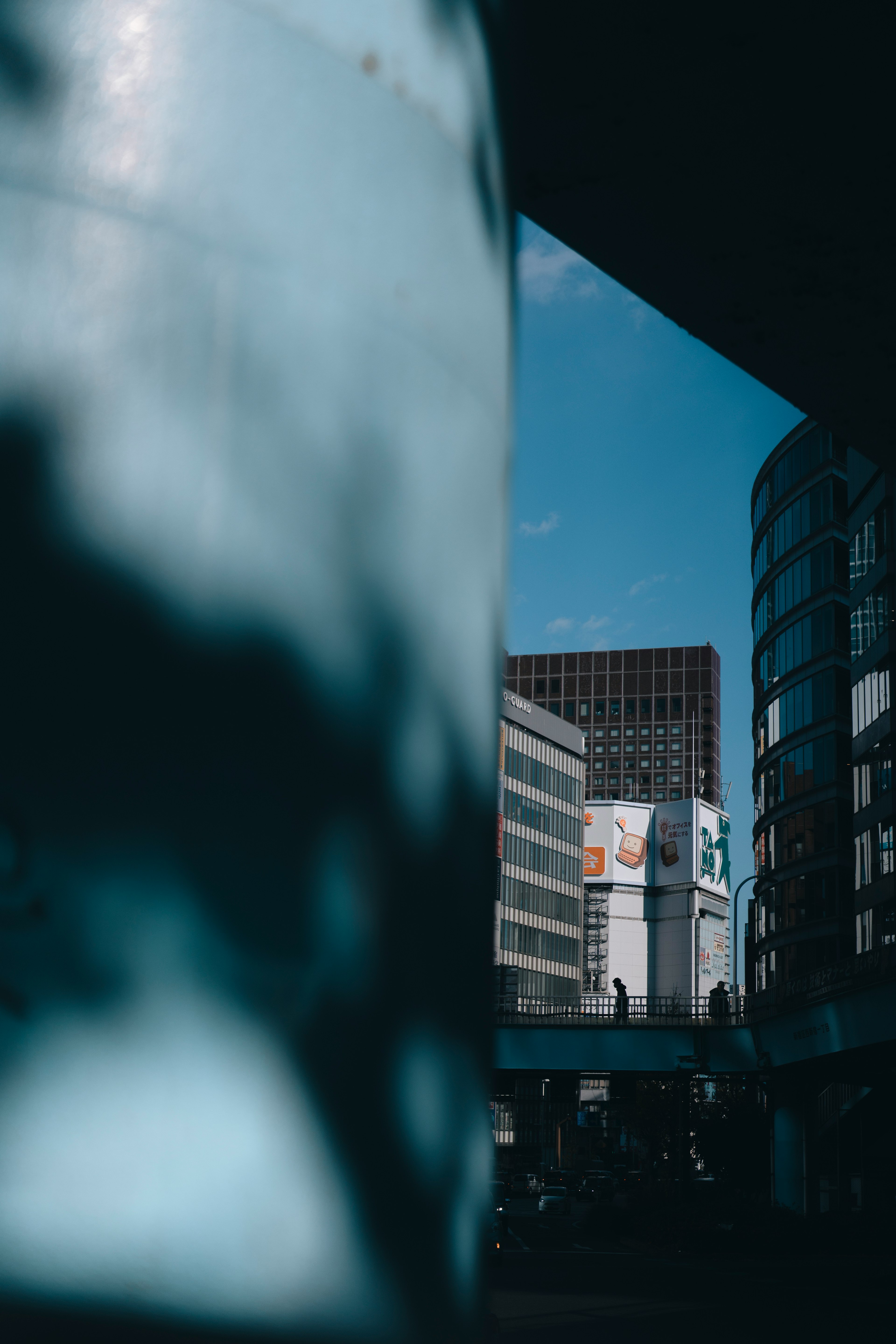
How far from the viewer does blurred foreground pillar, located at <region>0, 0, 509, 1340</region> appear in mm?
2258

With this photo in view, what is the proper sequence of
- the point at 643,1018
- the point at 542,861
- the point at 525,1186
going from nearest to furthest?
the point at 643,1018
the point at 525,1186
the point at 542,861

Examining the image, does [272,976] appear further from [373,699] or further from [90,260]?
[90,260]

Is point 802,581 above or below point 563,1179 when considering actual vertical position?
above

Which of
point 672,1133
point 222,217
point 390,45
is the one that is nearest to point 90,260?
point 222,217

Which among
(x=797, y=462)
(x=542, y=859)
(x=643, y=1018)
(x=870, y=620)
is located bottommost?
(x=643, y=1018)

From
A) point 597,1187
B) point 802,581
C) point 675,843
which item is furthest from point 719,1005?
point 675,843

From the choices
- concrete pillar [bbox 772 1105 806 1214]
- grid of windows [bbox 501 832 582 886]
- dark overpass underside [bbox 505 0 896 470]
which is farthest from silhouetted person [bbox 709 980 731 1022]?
grid of windows [bbox 501 832 582 886]

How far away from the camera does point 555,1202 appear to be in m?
63.3

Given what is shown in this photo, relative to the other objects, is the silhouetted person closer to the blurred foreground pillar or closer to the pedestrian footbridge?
the pedestrian footbridge

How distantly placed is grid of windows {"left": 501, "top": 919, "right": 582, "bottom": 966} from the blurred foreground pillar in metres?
106

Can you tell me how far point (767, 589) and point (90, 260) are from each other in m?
71.1

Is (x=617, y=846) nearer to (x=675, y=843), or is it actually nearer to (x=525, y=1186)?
(x=675, y=843)

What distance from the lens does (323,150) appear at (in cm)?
275

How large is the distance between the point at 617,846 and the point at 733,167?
166670 millimetres
